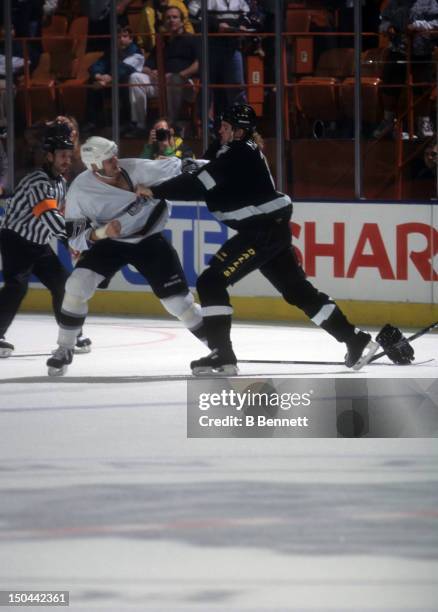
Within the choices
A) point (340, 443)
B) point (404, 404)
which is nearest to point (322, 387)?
point (404, 404)

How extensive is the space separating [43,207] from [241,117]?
58.7 inches

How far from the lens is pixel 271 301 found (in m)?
13.9

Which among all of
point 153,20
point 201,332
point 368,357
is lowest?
point 368,357

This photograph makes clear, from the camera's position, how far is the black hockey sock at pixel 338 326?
1044cm

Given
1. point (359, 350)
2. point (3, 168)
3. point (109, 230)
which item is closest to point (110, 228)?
point (109, 230)

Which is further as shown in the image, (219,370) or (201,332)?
(201,332)

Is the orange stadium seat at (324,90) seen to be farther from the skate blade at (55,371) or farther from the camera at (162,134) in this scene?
the skate blade at (55,371)

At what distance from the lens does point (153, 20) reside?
15.6m

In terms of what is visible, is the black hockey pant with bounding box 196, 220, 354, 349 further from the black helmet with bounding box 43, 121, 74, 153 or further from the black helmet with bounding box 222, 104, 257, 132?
the black helmet with bounding box 43, 121, 74, 153

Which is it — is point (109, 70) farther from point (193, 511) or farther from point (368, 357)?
point (193, 511)

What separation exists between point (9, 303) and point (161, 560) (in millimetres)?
6278

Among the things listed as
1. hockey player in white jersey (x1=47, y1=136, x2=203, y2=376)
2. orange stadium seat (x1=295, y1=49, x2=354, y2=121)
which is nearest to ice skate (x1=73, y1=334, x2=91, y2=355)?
hockey player in white jersey (x1=47, y1=136, x2=203, y2=376)

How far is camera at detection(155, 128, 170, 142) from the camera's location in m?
13.8

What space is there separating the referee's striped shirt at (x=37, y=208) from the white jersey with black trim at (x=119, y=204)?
0.50 m
